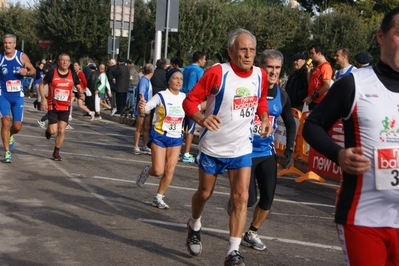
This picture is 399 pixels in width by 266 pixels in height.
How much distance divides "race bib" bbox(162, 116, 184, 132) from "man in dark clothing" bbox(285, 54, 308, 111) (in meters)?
4.27

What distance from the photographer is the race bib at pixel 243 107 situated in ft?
21.0

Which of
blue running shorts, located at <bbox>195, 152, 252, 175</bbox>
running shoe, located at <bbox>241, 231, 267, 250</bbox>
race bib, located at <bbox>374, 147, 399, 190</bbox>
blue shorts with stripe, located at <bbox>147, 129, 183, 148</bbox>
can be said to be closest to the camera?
race bib, located at <bbox>374, 147, 399, 190</bbox>

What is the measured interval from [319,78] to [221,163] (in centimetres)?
639

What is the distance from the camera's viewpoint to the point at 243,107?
643 centimetres

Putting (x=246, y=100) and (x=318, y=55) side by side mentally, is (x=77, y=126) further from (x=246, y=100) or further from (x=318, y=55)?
(x=246, y=100)

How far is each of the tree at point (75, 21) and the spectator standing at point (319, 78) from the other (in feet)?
121

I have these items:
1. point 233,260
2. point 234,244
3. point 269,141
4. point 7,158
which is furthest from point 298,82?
point 233,260

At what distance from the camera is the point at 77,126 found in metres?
21.2

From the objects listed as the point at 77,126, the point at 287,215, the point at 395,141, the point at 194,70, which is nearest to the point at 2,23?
the point at 77,126

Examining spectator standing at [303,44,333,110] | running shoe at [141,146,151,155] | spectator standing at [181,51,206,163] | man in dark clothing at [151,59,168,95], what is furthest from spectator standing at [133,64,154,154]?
spectator standing at [303,44,333,110]

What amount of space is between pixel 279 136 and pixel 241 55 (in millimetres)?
7833

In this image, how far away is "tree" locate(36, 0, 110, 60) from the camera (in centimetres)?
4812

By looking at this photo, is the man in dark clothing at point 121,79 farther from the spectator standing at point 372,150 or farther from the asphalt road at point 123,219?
the spectator standing at point 372,150

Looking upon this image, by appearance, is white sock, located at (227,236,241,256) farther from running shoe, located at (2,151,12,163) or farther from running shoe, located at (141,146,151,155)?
running shoe, located at (141,146,151,155)
